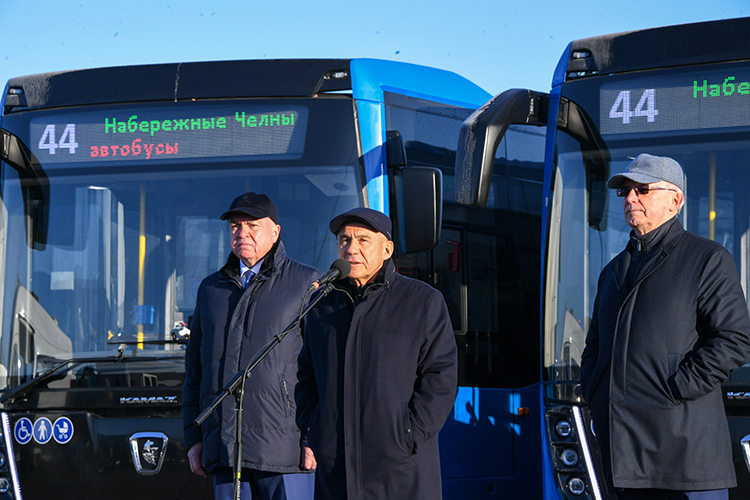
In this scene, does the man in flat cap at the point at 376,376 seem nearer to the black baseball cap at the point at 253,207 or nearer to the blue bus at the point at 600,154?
the black baseball cap at the point at 253,207

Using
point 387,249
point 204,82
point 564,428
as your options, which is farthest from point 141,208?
point 564,428

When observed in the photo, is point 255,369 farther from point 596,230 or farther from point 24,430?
point 596,230

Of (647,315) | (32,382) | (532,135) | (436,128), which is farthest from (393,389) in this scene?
(532,135)

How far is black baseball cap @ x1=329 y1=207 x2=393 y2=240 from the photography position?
370 centimetres

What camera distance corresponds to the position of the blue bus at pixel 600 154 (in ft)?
16.9

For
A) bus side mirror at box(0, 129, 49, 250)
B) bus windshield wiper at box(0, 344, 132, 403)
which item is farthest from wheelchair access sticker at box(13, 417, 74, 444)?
bus side mirror at box(0, 129, 49, 250)

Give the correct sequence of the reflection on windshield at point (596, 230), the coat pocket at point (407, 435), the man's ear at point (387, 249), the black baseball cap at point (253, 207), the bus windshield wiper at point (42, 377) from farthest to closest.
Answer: the bus windshield wiper at point (42, 377), the reflection on windshield at point (596, 230), the black baseball cap at point (253, 207), the man's ear at point (387, 249), the coat pocket at point (407, 435)

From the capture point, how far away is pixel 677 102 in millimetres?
5285

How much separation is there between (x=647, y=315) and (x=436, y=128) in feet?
10.5

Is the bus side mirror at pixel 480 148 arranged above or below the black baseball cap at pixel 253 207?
above

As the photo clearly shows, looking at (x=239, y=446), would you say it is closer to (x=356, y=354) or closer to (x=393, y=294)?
(x=356, y=354)

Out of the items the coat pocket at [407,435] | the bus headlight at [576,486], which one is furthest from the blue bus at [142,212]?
the coat pocket at [407,435]

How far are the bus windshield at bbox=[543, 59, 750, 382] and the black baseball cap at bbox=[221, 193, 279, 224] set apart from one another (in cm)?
176

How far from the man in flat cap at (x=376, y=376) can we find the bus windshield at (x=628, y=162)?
1.86 meters
